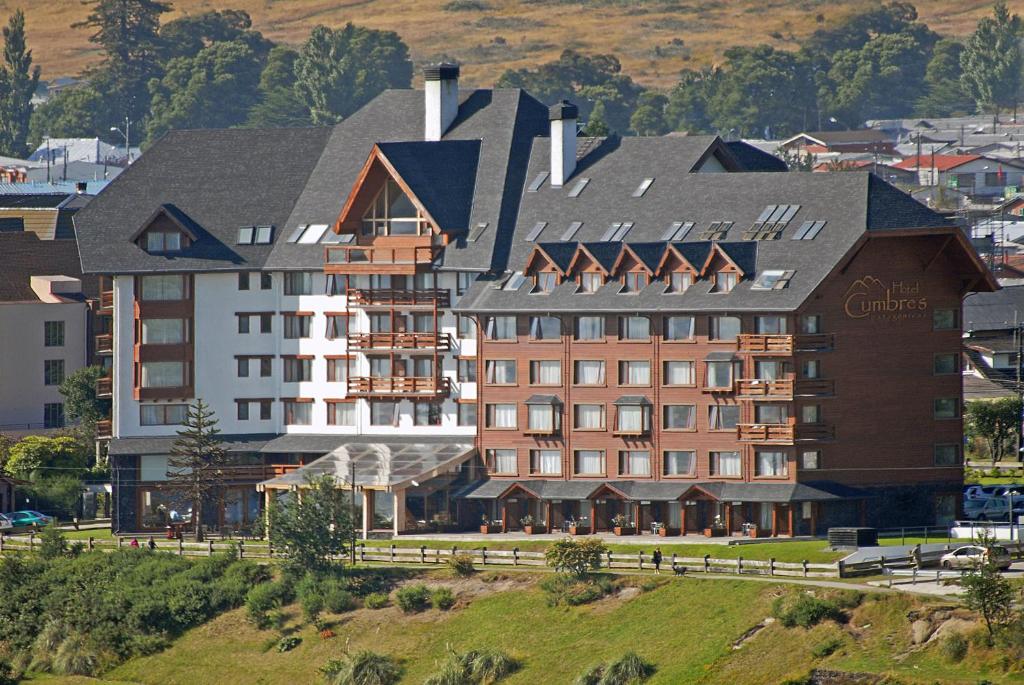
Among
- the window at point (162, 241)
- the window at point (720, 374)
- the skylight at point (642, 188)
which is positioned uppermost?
the skylight at point (642, 188)

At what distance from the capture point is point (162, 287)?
145750mm

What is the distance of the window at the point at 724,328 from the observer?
13012 cm

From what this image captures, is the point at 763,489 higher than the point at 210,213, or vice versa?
the point at 210,213

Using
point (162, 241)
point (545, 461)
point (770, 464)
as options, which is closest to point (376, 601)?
A: point (545, 461)

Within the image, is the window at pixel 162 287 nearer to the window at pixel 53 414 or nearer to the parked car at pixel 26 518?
the parked car at pixel 26 518

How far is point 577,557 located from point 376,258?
29.3 m

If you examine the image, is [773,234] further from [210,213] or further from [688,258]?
[210,213]

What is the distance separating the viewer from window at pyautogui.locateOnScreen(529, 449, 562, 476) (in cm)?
13488

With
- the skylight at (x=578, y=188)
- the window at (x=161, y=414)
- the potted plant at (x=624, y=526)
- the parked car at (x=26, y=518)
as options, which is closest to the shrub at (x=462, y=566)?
the potted plant at (x=624, y=526)

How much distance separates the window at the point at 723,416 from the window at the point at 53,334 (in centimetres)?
5917

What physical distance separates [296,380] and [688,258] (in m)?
25.6

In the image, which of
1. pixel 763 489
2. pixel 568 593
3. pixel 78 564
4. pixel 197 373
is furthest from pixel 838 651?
pixel 197 373

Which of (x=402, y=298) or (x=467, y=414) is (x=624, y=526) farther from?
(x=402, y=298)

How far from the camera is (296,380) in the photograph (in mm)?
145750
